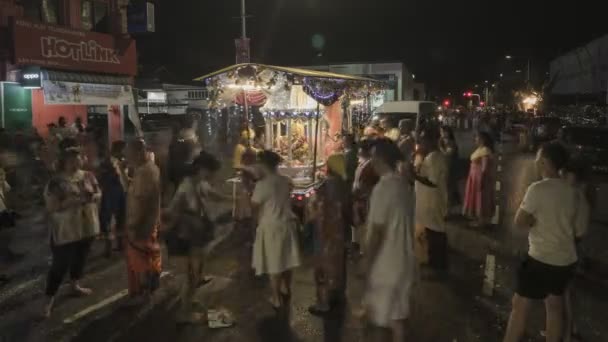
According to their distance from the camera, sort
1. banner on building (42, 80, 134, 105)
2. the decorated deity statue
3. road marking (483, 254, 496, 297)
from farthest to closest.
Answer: banner on building (42, 80, 134, 105)
the decorated deity statue
road marking (483, 254, 496, 297)

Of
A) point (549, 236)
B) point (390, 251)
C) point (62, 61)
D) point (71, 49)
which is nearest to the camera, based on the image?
point (390, 251)

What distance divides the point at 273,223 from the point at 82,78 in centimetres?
1450

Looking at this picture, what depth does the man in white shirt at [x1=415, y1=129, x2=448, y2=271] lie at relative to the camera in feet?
22.9

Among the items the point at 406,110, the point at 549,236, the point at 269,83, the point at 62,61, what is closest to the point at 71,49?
the point at 62,61

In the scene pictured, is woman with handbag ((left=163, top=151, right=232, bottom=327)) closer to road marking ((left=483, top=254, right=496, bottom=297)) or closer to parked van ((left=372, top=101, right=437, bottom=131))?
road marking ((left=483, top=254, right=496, bottom=297))

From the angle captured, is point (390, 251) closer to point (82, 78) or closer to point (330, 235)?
point (330, 235)

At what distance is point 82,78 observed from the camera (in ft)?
58.6

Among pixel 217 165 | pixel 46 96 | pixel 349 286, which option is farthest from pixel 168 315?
pixel 46 96

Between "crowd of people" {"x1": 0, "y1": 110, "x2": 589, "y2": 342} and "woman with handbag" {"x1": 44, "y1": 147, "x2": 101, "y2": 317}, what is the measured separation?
0.5 inches

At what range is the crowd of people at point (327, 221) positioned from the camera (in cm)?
403

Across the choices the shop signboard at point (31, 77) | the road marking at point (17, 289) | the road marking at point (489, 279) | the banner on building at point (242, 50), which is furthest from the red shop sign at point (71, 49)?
the road marking at point (489, 279)

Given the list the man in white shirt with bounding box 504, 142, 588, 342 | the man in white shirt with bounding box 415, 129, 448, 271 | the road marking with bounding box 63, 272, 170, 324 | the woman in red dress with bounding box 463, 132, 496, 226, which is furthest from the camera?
the woman in red dress with bounding box 463, 132, 496, 226

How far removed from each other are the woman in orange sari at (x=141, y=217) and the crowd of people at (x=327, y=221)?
0.01 meters

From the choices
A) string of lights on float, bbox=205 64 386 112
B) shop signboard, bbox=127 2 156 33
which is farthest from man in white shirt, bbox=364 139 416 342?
shop signboard, bbox=127 2 156 33
